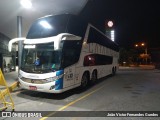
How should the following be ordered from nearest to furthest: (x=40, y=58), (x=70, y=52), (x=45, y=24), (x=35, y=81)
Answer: (x=35, y=81) → (x=40, y=58) → (x=70, y=52) → (x=45, y=24)

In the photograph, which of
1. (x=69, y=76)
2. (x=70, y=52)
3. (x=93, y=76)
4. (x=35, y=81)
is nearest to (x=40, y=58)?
(x=35, y=81)

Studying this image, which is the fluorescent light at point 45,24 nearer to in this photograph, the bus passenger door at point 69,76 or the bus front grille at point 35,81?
the bus passenger door at point 69,76

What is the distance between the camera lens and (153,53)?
2761 inches

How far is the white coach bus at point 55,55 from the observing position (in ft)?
24.0

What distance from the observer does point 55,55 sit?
299 inches

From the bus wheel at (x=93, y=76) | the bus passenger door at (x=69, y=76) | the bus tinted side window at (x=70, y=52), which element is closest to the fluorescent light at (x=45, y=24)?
the bus tinted side window at (x=70, y=52)

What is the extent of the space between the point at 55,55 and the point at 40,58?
82 cm

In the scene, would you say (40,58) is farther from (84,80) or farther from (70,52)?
(84,80)

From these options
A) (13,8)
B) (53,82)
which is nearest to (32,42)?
(53,82)

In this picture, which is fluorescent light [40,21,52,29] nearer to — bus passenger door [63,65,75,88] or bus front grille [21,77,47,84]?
bus passenger door [63,65,75,88]

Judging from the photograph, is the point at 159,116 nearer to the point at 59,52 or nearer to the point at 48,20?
the point at 59,52

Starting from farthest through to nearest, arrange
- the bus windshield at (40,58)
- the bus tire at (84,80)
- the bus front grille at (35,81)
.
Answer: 1. the bus tire at (84,80)
2. the bus windshield at (40,58)
3. the bus front grille at (35,81)

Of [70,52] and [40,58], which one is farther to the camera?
[70,52]

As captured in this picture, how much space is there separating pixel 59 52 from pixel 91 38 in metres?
3.91
